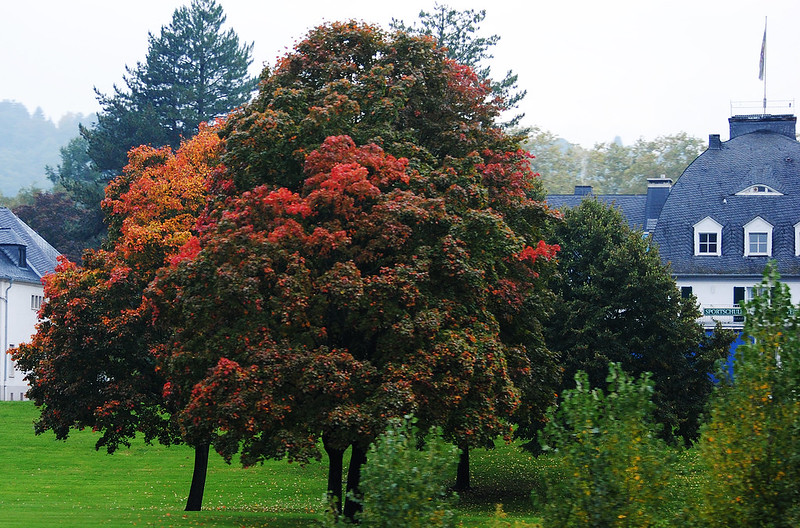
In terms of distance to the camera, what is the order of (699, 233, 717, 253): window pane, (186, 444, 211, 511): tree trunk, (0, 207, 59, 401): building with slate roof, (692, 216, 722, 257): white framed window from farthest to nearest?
(0, 207, 59, 401): building with slate roof, (699, 233, 717, 253): window pane, (692, 216, 722, 257): white framed window, (186, 444, 211, 511): tree trunk

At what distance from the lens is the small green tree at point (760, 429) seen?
11883 millimetres

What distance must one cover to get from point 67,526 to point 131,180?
464 inches

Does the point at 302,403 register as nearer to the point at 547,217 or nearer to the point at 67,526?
the point at 67,526

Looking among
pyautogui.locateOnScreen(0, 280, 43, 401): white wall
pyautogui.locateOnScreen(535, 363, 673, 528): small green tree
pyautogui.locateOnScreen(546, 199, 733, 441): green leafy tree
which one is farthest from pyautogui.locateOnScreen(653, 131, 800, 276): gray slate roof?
pyautogui.locateOnScreen(535, 363, 673, 528): small green tree

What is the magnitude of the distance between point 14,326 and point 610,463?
59.7 m

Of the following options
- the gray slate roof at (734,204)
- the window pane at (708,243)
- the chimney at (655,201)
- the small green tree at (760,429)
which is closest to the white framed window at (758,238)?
the gray slate roof at (734,204)

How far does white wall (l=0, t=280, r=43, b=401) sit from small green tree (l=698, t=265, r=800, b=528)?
57.7 m

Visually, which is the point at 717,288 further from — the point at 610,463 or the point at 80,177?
the point at 80,177

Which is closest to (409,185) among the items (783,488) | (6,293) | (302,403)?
(302,403)

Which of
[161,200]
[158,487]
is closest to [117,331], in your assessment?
[161,200]

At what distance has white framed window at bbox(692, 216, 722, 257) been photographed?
2414 inches

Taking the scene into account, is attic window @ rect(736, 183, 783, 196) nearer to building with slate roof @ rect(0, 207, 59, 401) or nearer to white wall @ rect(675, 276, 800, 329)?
white wall @ rect(675, 276, 800, 329)

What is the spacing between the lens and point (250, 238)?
22094mm

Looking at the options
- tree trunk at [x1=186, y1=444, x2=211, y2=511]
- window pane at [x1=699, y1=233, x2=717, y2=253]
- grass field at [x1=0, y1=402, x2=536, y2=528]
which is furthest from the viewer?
window pane at [x1=699, y1=233, x2=717, y2=253]
